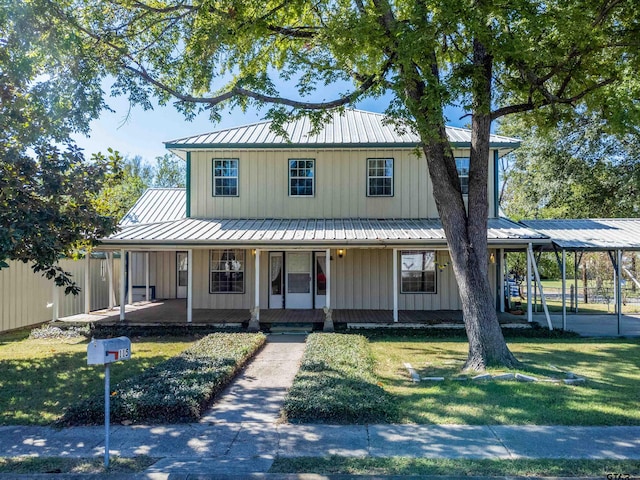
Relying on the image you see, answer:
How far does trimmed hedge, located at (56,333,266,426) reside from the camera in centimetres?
534

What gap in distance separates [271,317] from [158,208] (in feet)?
27.9

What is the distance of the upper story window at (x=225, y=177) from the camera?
46.2 ft

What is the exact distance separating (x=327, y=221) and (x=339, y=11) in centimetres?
620

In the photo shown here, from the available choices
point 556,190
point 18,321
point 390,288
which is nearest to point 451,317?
point 390,288

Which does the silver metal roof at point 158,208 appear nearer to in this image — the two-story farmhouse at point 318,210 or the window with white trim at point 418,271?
the two-story farmhouse at point 318,210

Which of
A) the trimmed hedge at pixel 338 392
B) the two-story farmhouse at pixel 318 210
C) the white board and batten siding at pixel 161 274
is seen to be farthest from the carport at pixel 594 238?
the white board and batten siding at pixel 161 274

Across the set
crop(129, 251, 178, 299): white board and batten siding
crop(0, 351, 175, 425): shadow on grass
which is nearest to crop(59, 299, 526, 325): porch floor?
crop(0, 351, 175, 425): shadow on grass

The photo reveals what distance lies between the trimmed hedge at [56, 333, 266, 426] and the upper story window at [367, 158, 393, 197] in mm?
7721

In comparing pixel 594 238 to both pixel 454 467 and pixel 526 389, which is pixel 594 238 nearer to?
pixel 526 389

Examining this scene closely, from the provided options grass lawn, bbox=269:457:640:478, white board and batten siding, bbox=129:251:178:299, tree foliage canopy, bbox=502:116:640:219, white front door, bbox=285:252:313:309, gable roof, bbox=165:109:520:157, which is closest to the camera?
grass lawn, bbox=269:457:640:478

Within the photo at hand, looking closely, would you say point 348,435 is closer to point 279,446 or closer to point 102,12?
point 279,446

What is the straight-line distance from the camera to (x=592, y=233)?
13.1 m

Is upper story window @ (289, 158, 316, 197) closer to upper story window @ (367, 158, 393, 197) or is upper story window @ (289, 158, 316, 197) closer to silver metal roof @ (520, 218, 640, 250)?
upper story window @ (367, 158, 393, 197)

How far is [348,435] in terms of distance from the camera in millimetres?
4832
